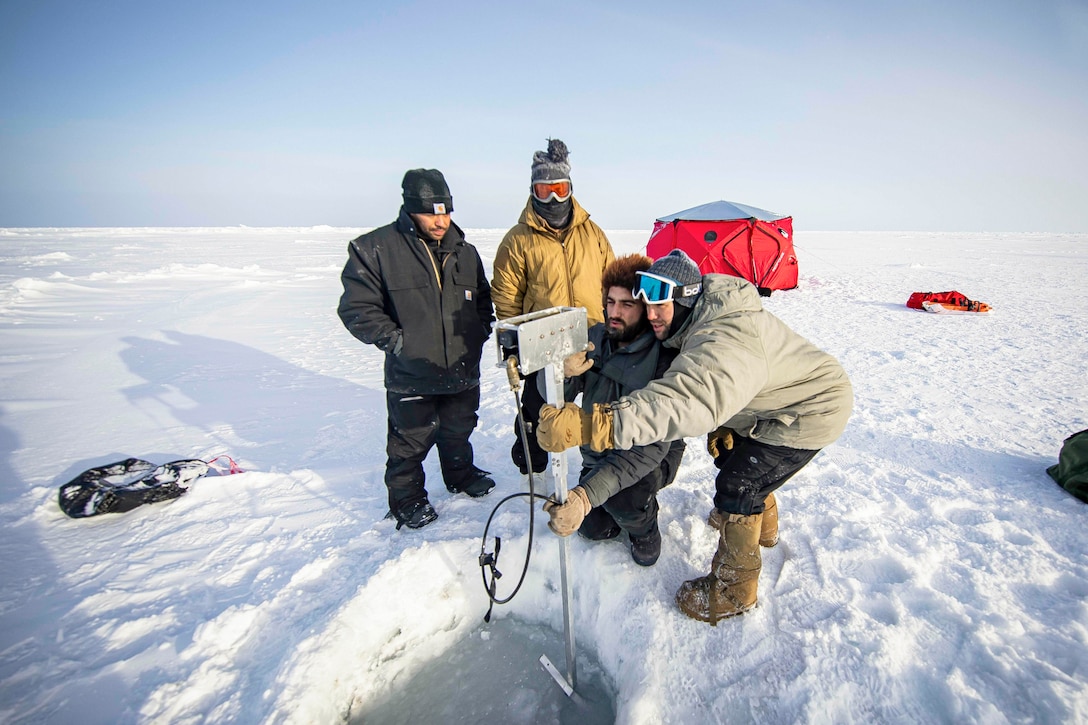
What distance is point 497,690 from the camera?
219 cm

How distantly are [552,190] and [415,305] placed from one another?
3.95 feet

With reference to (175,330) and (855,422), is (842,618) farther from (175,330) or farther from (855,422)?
(175,330)

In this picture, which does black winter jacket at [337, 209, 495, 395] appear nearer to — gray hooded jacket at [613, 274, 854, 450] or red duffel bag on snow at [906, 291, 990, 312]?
gray hooded jacket at [613, 274, 854, 450]

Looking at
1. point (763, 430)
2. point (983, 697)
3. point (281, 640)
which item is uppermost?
point (763, 430)

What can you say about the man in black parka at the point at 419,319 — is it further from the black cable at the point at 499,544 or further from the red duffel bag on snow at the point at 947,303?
the red duffel bag on snow at the point at 947,303

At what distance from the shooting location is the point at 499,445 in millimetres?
4172

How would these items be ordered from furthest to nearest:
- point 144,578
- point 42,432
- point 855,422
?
point 42,432 → point 855,422 → point 144,578

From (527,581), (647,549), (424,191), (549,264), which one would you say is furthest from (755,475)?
(424,191)

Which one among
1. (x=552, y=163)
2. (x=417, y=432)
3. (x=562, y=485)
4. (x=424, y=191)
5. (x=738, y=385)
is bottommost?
(x=417, y=432)

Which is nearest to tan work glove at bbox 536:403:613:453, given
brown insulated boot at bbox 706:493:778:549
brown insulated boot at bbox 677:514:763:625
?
brown insulated boot at bbox 677:514:763:625

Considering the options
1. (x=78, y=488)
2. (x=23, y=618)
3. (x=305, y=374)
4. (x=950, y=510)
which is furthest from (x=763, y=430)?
(x=305, y=374)

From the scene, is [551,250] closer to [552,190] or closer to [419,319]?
[552,190]

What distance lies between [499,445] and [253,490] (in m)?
2.01

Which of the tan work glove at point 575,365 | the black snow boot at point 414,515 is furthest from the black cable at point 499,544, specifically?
the black snow boot at point 414,515
